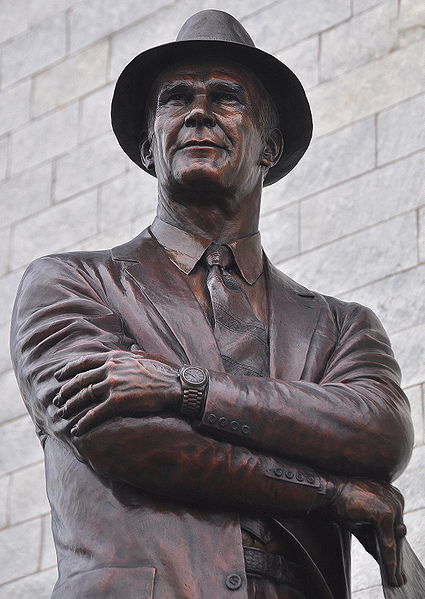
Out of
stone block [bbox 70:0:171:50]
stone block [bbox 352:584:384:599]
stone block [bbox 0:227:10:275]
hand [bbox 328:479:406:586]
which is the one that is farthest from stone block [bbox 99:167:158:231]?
hand [bbox 328:479:406:586]

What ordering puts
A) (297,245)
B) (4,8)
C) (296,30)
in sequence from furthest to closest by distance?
(4,8), (296,30), (297,245)

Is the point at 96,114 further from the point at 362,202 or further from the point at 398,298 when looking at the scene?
the point at 398,298

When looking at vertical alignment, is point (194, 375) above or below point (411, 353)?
above

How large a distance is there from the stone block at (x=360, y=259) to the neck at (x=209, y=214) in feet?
7.17

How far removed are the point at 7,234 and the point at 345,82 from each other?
172 cm

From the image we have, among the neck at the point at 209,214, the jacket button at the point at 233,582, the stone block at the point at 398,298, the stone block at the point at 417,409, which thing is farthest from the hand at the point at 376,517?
the stone block at the point at 398,298

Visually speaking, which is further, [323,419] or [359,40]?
[359,40]

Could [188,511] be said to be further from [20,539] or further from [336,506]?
[20,539]

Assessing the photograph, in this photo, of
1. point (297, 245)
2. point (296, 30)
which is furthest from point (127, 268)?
point (296, 30)

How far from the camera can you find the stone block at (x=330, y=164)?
7.04 meters

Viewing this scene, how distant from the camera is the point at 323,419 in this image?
3977mm

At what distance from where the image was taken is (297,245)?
23.1 ft

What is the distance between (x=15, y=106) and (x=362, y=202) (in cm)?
213

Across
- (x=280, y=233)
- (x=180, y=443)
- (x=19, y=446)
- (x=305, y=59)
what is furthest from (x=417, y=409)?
(x=180, y=443)
